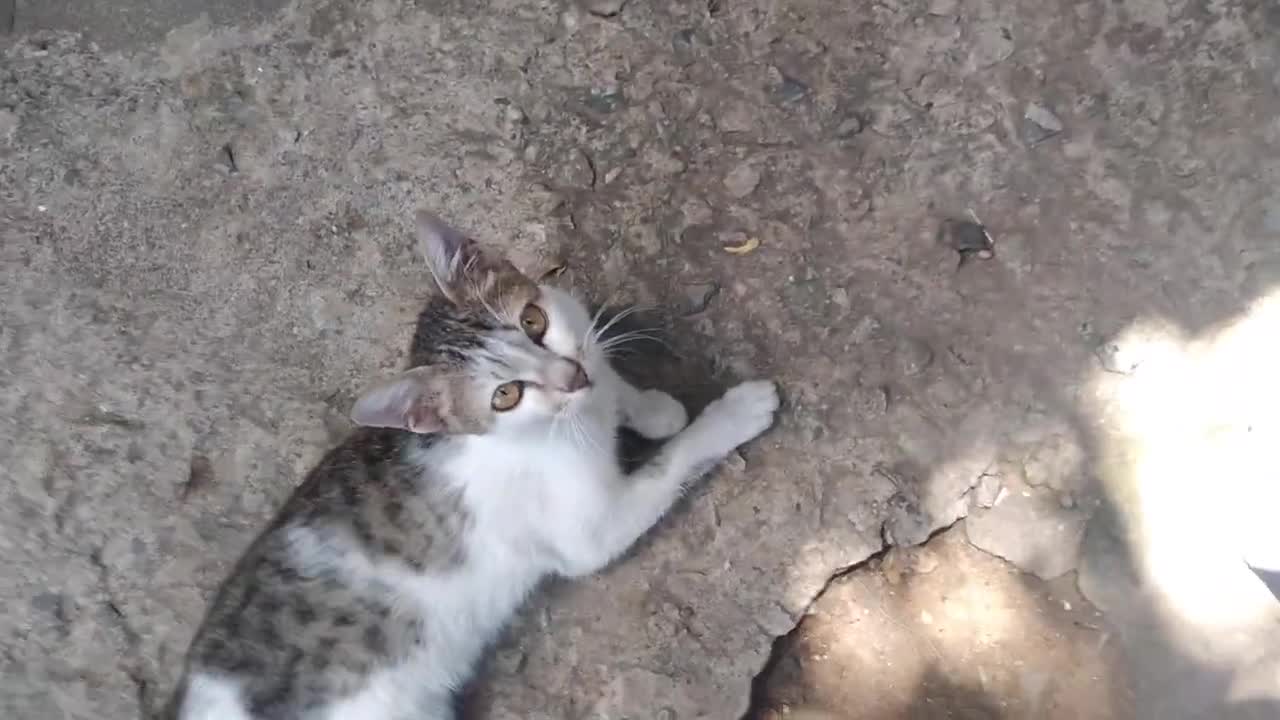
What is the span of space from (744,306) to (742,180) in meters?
0.33

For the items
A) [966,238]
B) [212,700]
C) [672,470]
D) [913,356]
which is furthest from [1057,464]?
[212,700]

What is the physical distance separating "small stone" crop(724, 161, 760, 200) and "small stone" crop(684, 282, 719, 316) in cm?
25

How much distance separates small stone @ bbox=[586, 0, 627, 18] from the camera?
261 cm

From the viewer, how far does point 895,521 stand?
2287 mm

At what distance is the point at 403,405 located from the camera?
6.13ft

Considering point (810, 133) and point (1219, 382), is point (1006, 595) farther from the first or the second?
point (810, 133)

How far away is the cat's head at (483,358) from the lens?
1.90 m

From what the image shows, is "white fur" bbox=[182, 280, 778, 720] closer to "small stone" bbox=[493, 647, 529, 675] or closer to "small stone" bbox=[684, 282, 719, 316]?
"small stone" bbox=[493, 647, 529, 675]

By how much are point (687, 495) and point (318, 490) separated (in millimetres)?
865

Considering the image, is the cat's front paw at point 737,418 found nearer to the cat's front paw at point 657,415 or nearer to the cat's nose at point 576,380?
the cat's front paw at point 657,415

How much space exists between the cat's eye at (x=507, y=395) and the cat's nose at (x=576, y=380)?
0.30 ft

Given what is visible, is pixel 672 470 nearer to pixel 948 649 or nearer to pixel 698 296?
pixel 698 296

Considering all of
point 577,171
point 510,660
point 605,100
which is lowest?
point 510,660

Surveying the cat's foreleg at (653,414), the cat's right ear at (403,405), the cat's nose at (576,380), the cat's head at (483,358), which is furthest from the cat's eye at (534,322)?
the cat's foreleg at (653,414)
